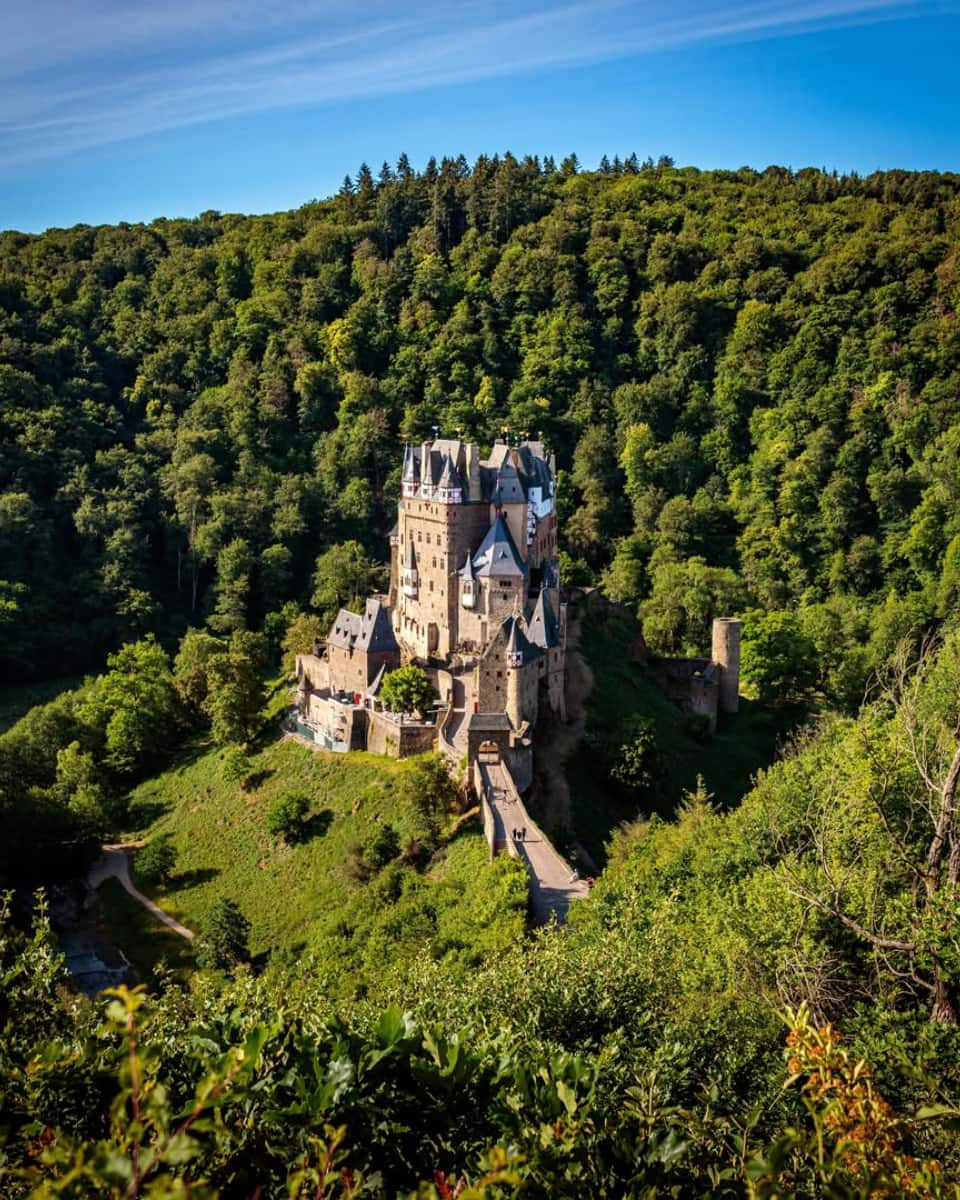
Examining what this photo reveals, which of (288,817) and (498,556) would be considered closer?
(288,817)

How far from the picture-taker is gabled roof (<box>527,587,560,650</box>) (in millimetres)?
48188

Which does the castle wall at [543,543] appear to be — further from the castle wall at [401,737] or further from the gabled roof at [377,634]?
the castle wall at [401,737]

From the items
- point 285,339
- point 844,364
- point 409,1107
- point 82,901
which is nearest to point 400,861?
point 82,901

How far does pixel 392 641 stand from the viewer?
51688mm

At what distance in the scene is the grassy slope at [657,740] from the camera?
48.0 metres

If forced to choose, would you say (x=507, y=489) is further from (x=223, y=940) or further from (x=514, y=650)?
(x=223, y=940)

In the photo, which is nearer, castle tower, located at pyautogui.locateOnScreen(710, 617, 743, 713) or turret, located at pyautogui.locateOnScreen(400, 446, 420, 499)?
turret, located at pyautogui.locateOnScreen(400, 446, 420, 499)

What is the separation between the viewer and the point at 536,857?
39.9 metres

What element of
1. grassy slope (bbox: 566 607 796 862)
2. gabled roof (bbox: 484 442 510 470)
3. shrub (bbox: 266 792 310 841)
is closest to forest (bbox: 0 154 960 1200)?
shrub (bbox: 266 792 310 841)

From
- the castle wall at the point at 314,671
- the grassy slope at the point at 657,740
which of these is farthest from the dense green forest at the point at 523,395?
the castle wall at the point at 314,671

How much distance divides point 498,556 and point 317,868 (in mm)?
16470

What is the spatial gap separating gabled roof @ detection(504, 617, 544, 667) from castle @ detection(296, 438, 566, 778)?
0.25 ft

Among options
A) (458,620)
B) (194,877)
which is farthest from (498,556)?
(194,877)

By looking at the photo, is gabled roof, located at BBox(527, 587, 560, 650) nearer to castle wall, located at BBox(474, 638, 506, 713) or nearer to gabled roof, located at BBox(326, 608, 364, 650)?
castle wall, located at BBox(474, 638, 506, 713)
